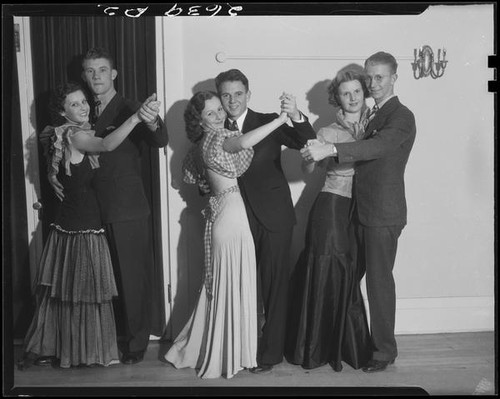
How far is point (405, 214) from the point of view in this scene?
3.35 meters

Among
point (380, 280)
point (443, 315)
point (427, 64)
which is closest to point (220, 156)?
point (380, 280)

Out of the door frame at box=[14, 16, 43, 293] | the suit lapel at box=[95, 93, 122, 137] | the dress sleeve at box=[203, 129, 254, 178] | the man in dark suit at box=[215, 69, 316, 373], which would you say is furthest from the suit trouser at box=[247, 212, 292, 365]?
the door frame at box=[14, 16, 43, 293]

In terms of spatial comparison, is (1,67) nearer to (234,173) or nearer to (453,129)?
(234,173)

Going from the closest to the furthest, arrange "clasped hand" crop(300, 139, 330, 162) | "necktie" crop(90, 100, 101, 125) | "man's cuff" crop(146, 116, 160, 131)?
"clasped hand" crop(300, 139, 330, 162) < "man's cuff" crop(146, 116, 160, 131) < "necktie" crop(90, 100, 101, 125)

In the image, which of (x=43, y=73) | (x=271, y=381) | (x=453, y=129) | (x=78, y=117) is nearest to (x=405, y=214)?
(x=453, y=129)

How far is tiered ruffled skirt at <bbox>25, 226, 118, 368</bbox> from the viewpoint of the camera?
3314mm

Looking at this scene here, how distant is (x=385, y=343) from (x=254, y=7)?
1709 millimetres

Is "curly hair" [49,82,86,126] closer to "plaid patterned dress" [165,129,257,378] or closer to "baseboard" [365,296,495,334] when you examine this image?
"plaid patterned dress" [165,129,257,378]

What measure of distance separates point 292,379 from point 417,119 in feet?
4.57

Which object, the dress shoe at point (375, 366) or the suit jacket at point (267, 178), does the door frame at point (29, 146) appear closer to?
the suit jacket at point (267, 178)

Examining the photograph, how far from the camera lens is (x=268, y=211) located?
3299 mm

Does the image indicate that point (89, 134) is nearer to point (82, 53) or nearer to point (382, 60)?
point (82, 53)

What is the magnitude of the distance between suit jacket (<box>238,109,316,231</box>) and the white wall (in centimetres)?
14

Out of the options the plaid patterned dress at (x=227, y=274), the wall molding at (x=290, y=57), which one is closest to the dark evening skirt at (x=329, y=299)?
the plaid patterned dress at (x=227, y=274)
